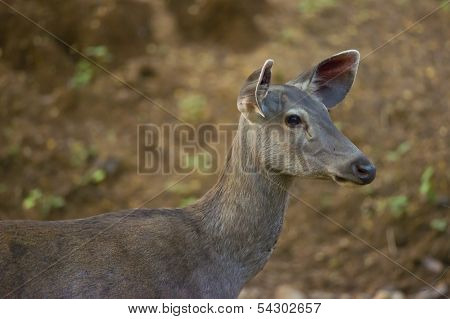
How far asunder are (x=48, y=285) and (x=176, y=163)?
601 centimetres

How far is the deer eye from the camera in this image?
20.0 feet

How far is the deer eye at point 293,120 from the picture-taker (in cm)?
609

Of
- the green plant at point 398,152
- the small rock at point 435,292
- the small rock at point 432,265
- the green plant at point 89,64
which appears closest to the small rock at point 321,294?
the small rock at point 435,292

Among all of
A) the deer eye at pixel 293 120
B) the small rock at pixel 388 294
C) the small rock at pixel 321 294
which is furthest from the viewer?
the small rock at pixel 321 294

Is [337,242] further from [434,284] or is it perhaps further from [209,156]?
[209,156]

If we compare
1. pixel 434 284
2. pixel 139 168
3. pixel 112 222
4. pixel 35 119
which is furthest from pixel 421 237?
pixel 35 119

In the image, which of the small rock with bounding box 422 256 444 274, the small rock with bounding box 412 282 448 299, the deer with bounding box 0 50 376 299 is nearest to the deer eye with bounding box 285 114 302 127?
the deer with bounding box 0 50 376 299

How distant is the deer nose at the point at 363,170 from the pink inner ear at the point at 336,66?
1.14m

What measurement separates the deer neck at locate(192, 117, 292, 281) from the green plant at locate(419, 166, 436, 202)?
182 inches

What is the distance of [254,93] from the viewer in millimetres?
5953

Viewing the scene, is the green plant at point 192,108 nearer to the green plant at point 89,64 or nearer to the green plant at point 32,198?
the green plant at point 89,64

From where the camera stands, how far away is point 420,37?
12156 mm

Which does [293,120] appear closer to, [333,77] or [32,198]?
[333,77]

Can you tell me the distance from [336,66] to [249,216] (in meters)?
1.53
